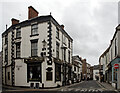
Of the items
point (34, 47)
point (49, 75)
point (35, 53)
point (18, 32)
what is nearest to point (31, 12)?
point (18, 32)

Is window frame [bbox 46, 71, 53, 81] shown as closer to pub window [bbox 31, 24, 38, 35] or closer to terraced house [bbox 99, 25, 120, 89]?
pub window [bbox 31, 24, 38, 35]

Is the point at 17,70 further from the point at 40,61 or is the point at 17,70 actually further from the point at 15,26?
the point at 15,26

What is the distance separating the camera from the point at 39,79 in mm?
19531

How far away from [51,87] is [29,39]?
8.01 m

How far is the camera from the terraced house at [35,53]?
19513 mm

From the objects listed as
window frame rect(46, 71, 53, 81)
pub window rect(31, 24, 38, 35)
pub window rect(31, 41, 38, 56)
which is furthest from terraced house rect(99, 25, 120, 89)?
pub window rect(31, 24, 38, 35)

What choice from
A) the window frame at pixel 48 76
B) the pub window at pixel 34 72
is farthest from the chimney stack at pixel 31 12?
the window frame at pixel 48 76

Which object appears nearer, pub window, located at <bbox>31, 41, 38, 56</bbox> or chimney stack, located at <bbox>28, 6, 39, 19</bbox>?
pub window, located at <bbox>31, 41, 38, 56</bbox>

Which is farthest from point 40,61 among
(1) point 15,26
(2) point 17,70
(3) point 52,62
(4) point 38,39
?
(1) point 15,26

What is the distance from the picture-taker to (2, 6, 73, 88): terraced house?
1951cm

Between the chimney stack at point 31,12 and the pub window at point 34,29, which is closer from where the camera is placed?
the pub window at point 34,29

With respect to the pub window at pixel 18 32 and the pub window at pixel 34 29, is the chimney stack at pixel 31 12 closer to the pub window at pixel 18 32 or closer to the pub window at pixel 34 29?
the pub window at pixel 34 29

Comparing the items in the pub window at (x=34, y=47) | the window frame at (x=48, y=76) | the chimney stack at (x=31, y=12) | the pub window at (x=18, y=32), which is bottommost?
the window frame at (x=48, y=76)

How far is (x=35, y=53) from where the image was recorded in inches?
821
